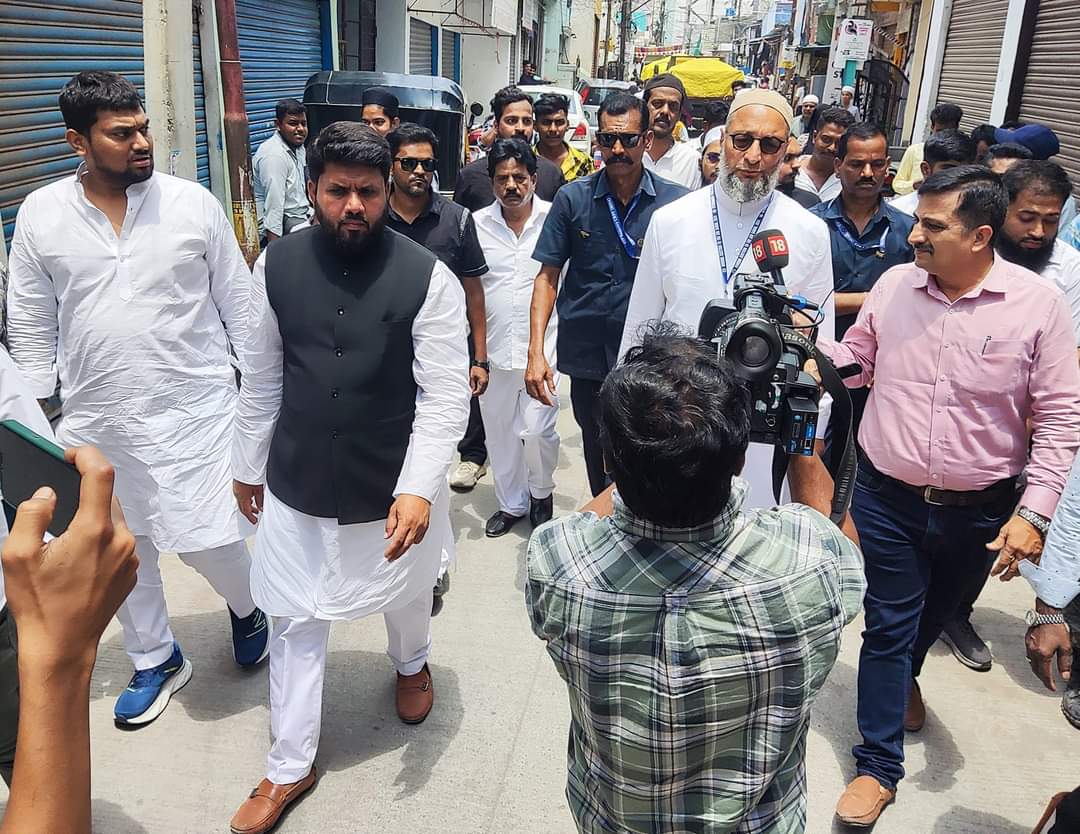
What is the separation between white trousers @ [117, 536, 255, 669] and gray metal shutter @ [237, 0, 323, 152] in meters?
6.47

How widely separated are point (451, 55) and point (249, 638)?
18.0 metres

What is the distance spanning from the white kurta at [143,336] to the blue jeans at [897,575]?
6.61 feet

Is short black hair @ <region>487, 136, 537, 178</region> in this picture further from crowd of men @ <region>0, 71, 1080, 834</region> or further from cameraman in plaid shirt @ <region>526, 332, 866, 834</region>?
cameraman in plaid shirt @ <region>526, 332, 866, 834</region>

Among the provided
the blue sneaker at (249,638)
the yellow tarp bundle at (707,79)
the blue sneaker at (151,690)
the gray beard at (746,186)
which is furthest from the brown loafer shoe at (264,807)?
the yellow tarp bundle at (707,79)

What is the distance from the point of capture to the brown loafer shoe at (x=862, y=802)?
2.53 m

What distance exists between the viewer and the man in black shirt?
17.1ft

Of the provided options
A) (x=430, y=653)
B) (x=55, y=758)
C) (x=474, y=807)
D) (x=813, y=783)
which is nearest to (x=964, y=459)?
(x=813, y=783)

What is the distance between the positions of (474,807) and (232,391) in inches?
62.1

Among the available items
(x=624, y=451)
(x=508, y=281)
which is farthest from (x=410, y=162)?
(x=624, y=451)

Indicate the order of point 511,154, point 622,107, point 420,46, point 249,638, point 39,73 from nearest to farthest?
1. point 249,638
2. point 622,107
3. point 511,154
4. point 39,73
5. point 420,46

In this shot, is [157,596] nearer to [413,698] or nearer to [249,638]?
[249,638]

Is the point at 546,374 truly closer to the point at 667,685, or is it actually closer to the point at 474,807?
the point at 474,807

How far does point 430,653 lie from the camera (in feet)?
11.0

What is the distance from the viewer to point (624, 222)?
3691 millimetres
